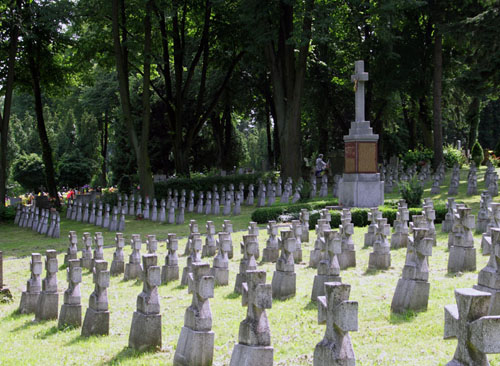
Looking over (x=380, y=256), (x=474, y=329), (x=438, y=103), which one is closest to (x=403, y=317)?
(x=380, y=256)

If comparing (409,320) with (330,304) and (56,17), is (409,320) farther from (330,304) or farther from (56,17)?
(56,17)

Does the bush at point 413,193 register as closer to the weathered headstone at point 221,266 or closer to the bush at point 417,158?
the weathered headstone at point 221,266

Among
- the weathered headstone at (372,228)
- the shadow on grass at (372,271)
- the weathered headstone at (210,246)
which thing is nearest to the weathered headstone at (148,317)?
the shadow on grass at (372,271)

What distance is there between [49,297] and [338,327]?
538 centimetres

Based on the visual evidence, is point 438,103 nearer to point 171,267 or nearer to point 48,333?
point 171,267

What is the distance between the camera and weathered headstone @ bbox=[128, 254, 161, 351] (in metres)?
5.86

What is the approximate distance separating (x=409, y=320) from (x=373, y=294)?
4.34 feet

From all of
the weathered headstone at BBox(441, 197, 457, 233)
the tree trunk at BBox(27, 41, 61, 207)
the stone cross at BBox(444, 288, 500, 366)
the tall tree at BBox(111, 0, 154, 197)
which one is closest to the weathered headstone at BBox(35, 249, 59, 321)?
the stone cross at BBox(444, 288, 500, 366)

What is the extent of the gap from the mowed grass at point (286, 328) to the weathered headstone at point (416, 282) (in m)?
0.14

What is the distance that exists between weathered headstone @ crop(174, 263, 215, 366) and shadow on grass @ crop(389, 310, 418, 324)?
2073 mm

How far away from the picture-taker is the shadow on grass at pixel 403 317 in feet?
20.1

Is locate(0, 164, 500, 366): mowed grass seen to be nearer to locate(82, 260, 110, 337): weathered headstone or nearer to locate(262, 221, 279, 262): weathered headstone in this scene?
locate(82, 260, 110, 337): weathered headstone

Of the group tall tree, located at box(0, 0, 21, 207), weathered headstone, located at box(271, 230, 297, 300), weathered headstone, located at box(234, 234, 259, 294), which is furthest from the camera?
tall tree, located at box(0, 0, 21, 207)

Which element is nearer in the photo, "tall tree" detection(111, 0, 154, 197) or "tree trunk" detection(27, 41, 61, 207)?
"tall tree" detection(111, 0, 154, 197)
